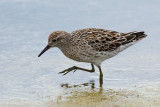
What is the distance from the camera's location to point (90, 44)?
37.1 ft

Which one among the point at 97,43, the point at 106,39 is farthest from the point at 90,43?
the point at 106,39

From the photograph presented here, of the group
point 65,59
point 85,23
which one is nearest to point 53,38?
point 65,59

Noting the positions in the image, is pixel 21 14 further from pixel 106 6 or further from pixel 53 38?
pixel 53 38

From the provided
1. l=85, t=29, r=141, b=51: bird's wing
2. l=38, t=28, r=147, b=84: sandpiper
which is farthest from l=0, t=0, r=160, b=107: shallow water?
l=85, t=29, r=141, b=51: bird's wing

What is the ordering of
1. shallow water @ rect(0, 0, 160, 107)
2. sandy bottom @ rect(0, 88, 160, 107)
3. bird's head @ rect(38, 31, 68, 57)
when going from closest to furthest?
sandy bottom @ rect(0, 88, 160, 107) < shallow water @ rect(0, 0, 160, 107) < bird's head @ rect(38, 31, 68, 57)

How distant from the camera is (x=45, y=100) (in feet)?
31.5

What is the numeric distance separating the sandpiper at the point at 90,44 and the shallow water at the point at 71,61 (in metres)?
0.59

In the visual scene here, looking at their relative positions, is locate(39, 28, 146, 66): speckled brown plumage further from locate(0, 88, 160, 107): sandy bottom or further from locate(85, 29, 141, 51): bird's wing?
locate(0, 88, 160, 107): sandy bottom

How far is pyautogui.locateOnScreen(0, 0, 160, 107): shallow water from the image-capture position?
9797mm

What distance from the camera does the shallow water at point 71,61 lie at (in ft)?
32.1

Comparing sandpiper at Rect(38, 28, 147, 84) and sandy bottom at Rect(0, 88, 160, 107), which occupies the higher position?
sandpiper at Rect(38, 28, 147, 84)

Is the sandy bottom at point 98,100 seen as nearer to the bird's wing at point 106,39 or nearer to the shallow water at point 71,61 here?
the shallow water at point 71,61

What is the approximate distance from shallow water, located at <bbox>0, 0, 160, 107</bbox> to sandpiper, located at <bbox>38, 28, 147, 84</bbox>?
1.92 ft

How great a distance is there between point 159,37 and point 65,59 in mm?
3354
